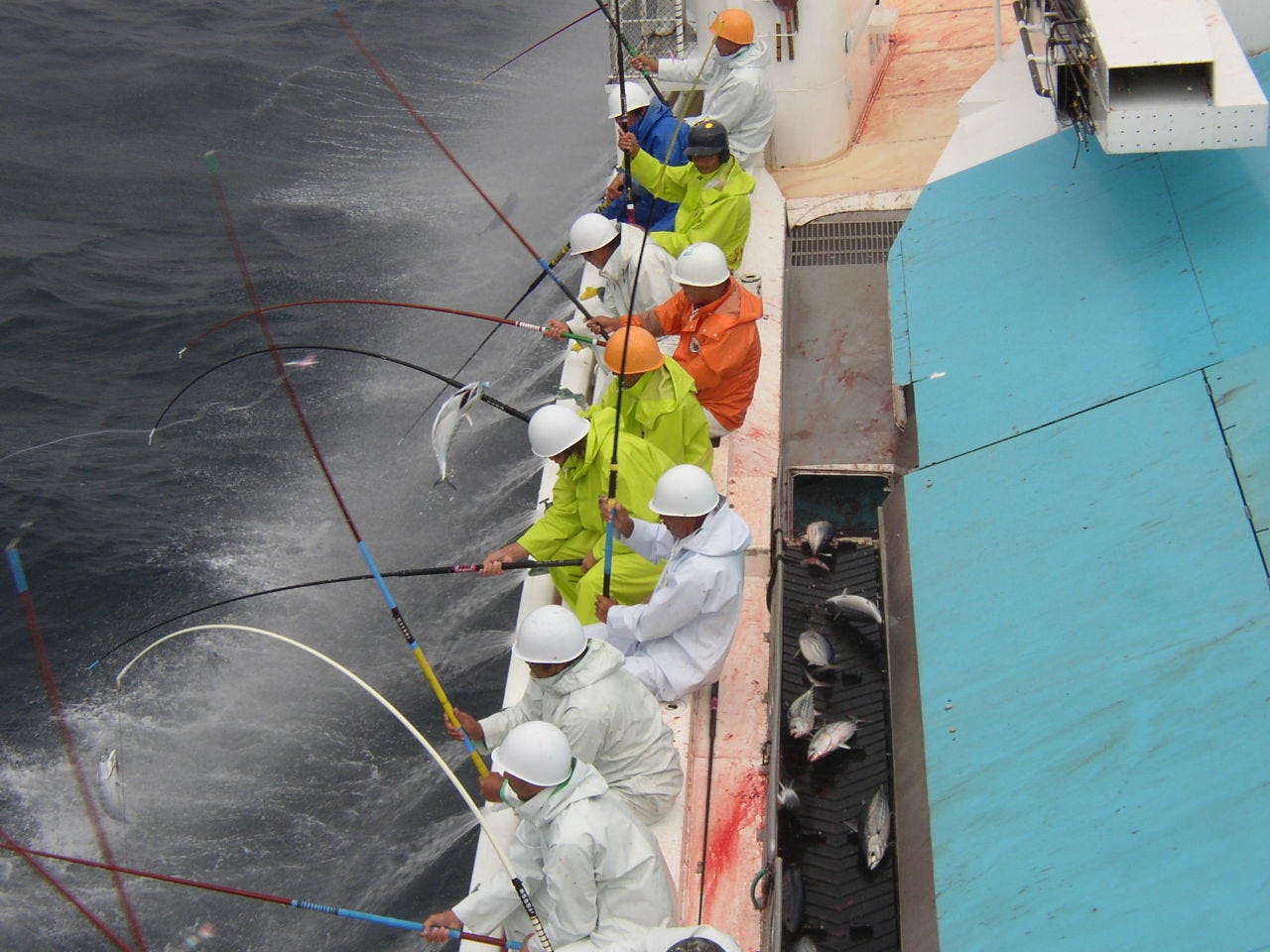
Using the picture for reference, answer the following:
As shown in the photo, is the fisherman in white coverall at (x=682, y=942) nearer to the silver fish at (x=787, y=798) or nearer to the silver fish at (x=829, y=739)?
the silver fish at (x=787, y=798)

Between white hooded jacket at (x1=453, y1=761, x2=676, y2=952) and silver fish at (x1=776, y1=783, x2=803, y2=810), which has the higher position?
white hooded jacket at (x1=453, y1=761, x2=676, y2=952)

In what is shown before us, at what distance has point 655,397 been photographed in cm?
505

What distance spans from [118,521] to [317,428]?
1360 millimetres

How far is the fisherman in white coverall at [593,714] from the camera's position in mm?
3801

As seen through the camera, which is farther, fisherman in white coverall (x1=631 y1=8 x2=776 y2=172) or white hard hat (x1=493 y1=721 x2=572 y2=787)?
fisherman in white coverall (x1=631 y1=8 x2=776 y2=172)

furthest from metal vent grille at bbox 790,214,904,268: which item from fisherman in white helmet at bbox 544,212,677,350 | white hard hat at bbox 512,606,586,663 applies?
white hard hat at bbox 512,606,586,663

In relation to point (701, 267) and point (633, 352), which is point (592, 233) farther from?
point (633, 352)

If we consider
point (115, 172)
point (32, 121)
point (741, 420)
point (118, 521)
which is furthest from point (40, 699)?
point (32, 121)

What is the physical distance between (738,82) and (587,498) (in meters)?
3.51

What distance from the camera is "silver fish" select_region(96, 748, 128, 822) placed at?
175 inches

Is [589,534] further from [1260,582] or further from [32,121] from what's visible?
[32,121]

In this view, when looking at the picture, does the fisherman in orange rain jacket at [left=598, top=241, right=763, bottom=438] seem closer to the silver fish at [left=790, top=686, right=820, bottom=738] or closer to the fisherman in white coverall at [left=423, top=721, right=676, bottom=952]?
the silver fish at [left=790, top=686, right=820, bottom=738]

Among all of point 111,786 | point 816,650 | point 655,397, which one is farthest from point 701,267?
point 111,786

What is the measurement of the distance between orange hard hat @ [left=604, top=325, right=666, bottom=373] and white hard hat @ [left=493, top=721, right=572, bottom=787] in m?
1.82
